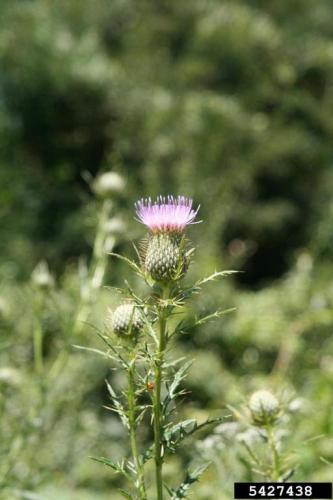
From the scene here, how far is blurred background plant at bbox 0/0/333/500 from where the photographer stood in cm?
191

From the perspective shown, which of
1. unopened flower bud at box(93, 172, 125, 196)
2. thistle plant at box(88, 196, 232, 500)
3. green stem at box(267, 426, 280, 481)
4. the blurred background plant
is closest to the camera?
thistle plant at box(88, 196, 232, 500)

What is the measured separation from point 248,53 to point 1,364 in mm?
5055

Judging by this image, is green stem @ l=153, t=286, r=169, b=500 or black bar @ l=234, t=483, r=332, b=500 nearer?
green stem @ l=153, t=286, r=169, b=500

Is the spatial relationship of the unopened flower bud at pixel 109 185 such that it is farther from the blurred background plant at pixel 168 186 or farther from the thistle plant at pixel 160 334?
the thistle plant at pixel 160 334

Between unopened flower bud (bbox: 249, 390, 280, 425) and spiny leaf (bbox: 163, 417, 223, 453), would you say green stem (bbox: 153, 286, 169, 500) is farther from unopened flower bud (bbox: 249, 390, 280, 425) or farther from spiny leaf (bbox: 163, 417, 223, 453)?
unopened flower bud (bbox: 249, 390, 280, 425)

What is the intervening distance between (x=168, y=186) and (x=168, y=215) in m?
3.55

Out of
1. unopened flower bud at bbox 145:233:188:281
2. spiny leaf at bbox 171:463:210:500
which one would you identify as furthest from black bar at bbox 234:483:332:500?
unopened flower bud at bbox 145:233:188:281

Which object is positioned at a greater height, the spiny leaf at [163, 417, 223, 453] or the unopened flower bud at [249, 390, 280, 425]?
the unopened flower bud at [249, 390, 280, 425]

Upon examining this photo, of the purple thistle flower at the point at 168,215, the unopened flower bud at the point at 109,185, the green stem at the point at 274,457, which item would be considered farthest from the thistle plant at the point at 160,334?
the unopened flower bud at the point at 109,185

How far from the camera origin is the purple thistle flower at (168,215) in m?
0.65

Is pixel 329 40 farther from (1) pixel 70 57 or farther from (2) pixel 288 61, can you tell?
(1) pixel 70 57

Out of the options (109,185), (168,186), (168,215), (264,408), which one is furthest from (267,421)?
(168,186)

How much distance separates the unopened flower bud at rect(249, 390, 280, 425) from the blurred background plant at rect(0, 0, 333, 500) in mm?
438

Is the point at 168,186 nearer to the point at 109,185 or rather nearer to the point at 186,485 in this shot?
the point at 109,185
